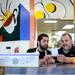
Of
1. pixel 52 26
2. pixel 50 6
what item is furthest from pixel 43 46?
pixel 50 6

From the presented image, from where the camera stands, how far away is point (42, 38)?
8.25 feet

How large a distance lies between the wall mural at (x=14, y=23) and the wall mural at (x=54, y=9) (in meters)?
0.15

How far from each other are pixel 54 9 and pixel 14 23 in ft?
1.88

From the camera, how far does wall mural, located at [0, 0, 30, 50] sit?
2576mm

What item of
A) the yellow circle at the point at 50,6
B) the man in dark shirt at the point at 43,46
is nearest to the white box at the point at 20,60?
the man in dark shirt at the point at 43,46

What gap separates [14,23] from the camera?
2.59m

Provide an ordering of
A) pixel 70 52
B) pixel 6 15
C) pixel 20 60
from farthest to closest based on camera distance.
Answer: pixel 6 15
pixel 70 52
pixel 20 60

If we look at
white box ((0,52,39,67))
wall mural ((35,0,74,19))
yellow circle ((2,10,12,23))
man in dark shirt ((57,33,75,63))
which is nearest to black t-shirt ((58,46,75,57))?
man in dark shirt ((57,33,75,63))

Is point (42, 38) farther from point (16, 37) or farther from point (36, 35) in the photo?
point (16, 37)

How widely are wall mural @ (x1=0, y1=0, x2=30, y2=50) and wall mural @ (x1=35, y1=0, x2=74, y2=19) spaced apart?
0.15 m

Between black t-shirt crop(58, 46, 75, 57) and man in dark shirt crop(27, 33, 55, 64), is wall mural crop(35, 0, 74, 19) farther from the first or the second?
black t-shirt crop(58, 46, 75, 57)

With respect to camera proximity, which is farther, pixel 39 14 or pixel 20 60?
pixel 39 14

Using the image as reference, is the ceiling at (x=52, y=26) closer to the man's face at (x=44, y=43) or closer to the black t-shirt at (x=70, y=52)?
the man's face at (x=44, y=43)

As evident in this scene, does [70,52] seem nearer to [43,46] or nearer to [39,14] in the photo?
[43,46]
